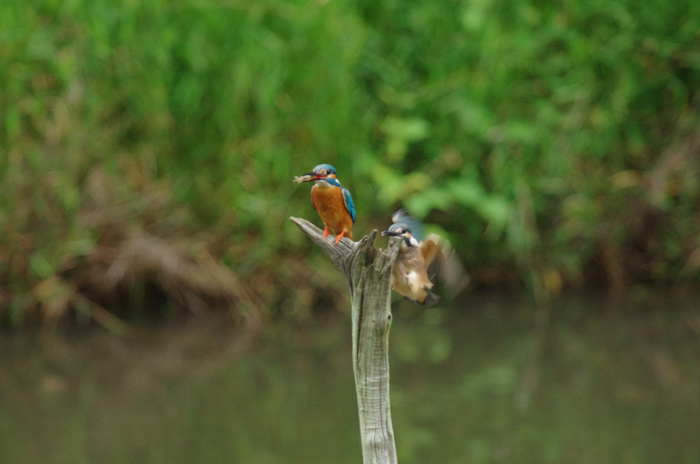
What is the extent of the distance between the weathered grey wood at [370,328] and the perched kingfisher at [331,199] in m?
0.03

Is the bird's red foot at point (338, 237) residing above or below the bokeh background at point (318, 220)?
below

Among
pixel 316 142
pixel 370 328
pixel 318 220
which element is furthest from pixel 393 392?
→ pixel 370 328

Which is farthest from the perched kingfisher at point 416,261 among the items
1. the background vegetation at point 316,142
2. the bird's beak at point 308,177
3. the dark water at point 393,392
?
the background vegetation at point 316,142

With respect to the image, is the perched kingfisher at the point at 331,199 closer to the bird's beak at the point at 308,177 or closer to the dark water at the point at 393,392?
the bird's beak at the point at 308,177

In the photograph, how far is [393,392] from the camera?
3.36 meters

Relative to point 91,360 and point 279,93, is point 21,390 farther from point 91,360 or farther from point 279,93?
point 279,93

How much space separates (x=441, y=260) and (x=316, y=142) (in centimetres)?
250

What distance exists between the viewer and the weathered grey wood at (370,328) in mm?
1453

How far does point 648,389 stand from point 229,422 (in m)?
1.61

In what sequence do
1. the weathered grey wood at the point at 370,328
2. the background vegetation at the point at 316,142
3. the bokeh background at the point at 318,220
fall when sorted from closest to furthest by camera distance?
the weathered grey wood at the point at 370,328
the bokeh background at the point at 318,220
the background vegetation at the point at 316,142

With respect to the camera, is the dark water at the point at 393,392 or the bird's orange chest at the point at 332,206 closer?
the bird's orange chest at the point at 332,206

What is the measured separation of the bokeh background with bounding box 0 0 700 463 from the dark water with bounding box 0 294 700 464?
0.04 ft

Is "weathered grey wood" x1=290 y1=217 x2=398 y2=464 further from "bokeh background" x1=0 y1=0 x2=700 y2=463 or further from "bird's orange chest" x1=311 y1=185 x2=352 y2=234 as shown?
"bokeh background" x1=0 y1=0 x2=700 y2=463

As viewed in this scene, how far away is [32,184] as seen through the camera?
373 centimetres
